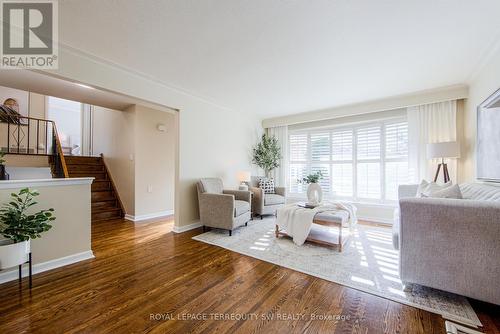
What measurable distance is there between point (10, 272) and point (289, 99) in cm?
438

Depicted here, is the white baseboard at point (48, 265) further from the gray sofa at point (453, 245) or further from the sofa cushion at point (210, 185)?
the gray sofa at point (453, 245)

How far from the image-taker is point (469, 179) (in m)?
3.24

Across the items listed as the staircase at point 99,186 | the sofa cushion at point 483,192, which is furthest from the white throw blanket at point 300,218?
the staircase at point 99,186

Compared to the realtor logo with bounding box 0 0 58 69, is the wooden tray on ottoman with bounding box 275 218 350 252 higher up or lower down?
lower down

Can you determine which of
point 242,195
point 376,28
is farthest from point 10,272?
point 376,28

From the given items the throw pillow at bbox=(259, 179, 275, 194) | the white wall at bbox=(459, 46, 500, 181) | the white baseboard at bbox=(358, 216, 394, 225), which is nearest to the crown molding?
the white wall at bbox=(459, 46, 500, 181)

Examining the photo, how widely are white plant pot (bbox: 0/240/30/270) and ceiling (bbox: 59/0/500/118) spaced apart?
2.02 m

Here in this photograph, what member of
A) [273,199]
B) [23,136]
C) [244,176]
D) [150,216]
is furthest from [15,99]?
[273,199]

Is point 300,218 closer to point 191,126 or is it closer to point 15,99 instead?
point 191,126

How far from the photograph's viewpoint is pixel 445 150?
3.19 m

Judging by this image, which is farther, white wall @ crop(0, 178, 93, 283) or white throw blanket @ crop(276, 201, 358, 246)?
white throw blanket @ crop(276, 201, 358, 246)

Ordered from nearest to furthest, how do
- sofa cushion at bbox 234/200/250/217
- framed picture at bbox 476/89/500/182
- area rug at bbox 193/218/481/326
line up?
area rug at bbox 193/218/481/326 → framed picture at bbox 476/89/500/182 → sofa cushion at bbox 234/200/250/217

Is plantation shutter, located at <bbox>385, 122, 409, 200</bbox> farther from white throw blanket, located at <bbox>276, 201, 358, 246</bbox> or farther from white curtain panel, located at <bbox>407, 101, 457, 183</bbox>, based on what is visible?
white throw blanket, located at <bbox>276, 201, 358, 246</bbox>

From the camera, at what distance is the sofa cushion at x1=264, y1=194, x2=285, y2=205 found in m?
4.34
